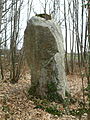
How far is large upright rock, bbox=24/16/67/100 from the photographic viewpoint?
7562mm

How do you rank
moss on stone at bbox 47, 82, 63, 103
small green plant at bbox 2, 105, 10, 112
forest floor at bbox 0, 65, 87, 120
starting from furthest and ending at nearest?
moss on stone at bbox 47, 82, 63, 103 → small green plant at bbox 2, 105, 10, 112 → forest floor at bbox 0, 65, 87, 120

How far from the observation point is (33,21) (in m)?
7.87

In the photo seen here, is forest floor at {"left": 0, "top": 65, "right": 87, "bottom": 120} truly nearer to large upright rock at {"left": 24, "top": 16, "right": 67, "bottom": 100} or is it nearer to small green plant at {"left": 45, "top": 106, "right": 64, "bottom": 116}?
small green plant at {"left": 45, "top": 106, "right": 64, "bottom": 116}

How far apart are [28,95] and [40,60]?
1171 mm

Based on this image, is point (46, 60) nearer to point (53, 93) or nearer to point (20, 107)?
point (53, 93)

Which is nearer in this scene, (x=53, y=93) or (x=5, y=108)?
(x=5, y=108)

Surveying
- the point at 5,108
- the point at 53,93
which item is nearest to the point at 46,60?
the point at 53,93

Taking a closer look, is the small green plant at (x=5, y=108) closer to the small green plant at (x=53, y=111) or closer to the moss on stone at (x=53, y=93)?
the small green plant at (x=53, y=111)

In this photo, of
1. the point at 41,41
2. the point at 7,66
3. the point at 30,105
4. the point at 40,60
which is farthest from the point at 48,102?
the point at 7,66

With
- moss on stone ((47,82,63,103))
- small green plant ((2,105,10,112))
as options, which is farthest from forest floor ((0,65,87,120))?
moss on stone ((47,82,63,103))

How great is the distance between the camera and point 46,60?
757 centimetres

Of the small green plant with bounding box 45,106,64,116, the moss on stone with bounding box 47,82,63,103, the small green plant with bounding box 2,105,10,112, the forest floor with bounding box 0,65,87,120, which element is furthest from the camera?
the moss on stone with bounding box 47,82,63,103

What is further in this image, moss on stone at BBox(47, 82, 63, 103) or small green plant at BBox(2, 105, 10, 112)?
moss on stone at BBox(47, 82, 63, 103)

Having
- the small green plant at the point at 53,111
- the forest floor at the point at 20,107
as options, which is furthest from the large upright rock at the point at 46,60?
the small green plant at the point at 53,111
